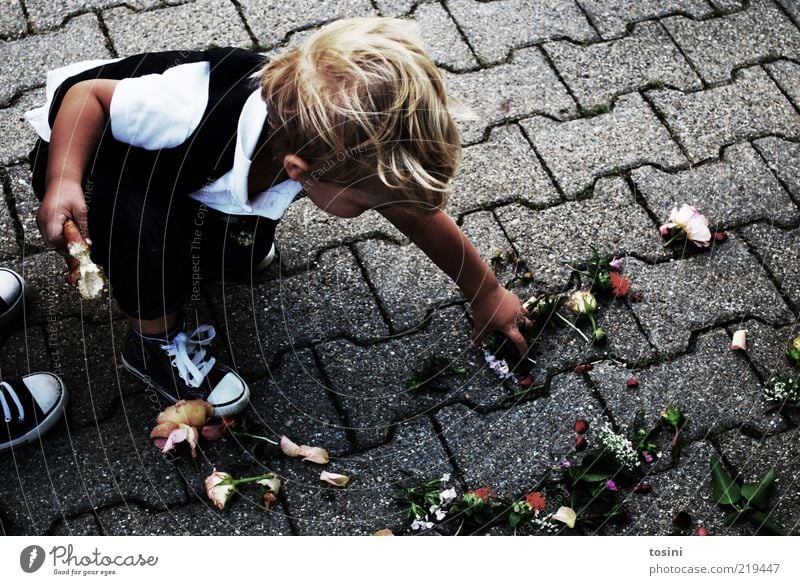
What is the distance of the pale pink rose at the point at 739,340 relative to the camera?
4.97 ft

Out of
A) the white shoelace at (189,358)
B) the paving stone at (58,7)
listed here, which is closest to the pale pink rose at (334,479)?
the white shoelace at (189,358)

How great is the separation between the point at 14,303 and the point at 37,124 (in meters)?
0.31

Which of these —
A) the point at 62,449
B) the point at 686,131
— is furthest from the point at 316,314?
the point at 686,131

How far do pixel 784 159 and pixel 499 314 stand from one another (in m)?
0.69

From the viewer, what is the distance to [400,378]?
149 centimetres

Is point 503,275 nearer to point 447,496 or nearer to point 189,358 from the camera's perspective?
point 447,496

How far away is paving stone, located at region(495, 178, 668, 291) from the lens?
1604 millimetres

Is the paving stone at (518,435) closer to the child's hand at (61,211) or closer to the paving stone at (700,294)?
the paving stone at (700,294)

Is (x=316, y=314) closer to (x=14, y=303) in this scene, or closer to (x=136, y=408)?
(x=136, y=408)

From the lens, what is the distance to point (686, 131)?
177 centimetres

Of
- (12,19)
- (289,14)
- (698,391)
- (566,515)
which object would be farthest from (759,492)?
(12,19)

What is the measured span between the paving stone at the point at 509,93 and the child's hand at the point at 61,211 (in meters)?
0.78

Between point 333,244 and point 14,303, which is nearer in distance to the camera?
point 14,303
